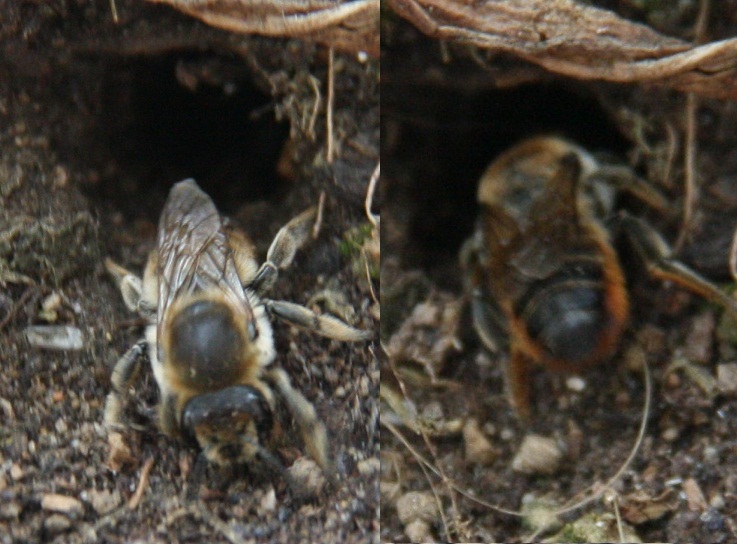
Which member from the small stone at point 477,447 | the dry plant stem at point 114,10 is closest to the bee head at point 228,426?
the small stone at point 477,447

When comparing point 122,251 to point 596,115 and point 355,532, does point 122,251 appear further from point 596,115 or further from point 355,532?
point 596,115

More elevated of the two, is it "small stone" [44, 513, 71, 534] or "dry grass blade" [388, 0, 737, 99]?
"dry grass blade" [388, 0, 737, 99]

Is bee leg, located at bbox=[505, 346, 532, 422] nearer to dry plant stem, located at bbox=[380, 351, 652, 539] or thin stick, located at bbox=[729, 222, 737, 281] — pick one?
dry plant stem, located at bbox=[380, 351, 652, 539]

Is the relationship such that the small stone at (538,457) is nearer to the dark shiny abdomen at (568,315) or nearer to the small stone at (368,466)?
the dark shiny abdomen at (568,315)

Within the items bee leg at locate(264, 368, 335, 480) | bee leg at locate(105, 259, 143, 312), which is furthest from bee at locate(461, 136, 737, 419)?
bee leg at locate(105, 259, 143, 312)

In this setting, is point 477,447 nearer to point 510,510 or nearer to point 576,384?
point 510,510

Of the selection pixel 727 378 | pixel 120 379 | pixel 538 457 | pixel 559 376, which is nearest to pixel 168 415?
pixel 120 379

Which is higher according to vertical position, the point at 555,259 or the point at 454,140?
the point at 454,140

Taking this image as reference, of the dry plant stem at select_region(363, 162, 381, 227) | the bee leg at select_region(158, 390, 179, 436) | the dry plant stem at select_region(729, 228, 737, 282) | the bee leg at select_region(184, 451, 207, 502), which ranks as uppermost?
A: the dry plant stem at select_region(363, 162, 381, 227)
